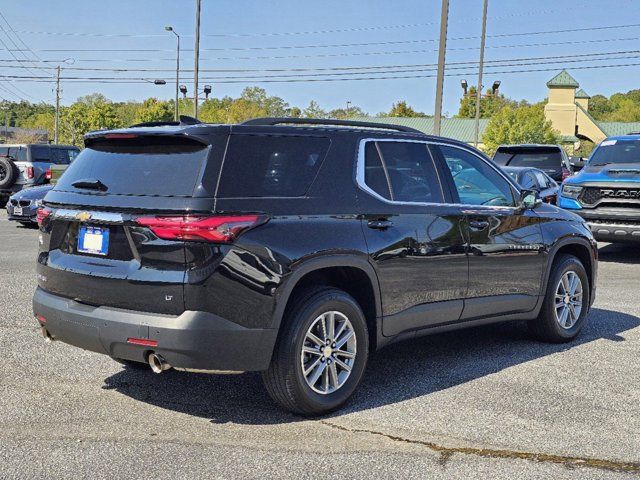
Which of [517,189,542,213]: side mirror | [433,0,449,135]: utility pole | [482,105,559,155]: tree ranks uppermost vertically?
[482,105,559,155]: tree

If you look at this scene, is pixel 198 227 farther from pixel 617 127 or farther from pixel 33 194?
pixel 617 127

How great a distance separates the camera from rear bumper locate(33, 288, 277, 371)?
4.23 metres

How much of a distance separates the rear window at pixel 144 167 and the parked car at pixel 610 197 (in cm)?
946

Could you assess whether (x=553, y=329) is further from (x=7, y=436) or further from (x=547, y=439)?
(x=7, y=436)

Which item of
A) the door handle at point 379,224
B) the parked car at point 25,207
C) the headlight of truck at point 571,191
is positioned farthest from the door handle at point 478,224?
the parked car at point 25,207

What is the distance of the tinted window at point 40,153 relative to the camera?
69.2 feet

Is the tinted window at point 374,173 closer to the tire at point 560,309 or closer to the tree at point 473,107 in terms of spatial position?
the tire at point 560,309

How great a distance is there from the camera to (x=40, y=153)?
2131 centimetres

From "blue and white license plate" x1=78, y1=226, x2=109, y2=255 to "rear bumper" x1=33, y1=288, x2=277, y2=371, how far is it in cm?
33

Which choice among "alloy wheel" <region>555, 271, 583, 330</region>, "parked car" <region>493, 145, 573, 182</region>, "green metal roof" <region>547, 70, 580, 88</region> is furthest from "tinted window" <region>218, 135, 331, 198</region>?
"green metal roof" <region>547, 70, 580, 88</region>

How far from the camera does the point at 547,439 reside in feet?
14.6

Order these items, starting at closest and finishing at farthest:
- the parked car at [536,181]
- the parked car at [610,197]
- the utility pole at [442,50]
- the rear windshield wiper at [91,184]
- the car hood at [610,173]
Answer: the rear windshield wiper at [91,184] < the parked car at [610,197] < the car hood at [610,173] < the parked car at [536,181] < the utility pole at [442,50]

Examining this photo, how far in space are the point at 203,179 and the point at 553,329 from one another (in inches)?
148

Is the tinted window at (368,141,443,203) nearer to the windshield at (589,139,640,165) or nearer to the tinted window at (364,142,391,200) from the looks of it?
the tinted window at (364,142,391,200)
